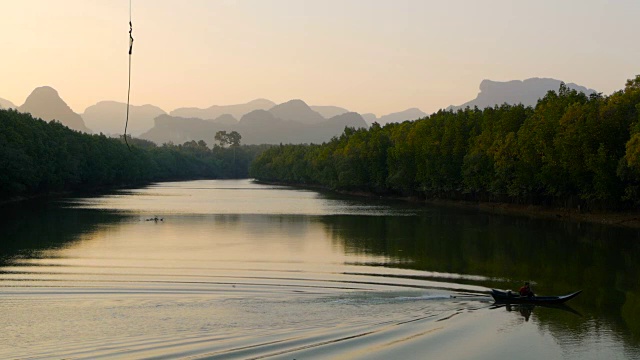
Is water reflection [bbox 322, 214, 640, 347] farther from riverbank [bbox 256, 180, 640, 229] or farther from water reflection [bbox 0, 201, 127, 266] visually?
water reflection [bbox 0, 201, 127, 266]

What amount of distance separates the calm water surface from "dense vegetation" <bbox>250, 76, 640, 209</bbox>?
894cm

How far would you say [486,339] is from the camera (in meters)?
25.1

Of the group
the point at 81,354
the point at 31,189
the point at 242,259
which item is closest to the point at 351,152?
the point at 31,189

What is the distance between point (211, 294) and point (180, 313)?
3.75 m

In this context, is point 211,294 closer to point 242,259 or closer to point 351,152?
point 242,259

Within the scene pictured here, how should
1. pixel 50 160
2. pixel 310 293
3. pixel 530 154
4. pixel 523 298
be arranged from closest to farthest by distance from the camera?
pixel 523 298, pixel 310 293, pixel 530 154, pixel 50 160

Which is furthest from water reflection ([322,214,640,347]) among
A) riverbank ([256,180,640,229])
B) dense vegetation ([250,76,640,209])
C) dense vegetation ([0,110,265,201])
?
dense vegetation ([0,110,265,201])

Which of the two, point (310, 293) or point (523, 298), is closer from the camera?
point (523, 298)

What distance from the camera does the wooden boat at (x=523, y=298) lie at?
30484mm

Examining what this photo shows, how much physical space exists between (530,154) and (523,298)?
50566mm

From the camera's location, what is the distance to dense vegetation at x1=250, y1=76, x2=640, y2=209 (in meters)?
66.7

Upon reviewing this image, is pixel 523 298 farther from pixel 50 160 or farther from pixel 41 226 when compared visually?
pixel 50 160

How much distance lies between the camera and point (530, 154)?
3093 inches

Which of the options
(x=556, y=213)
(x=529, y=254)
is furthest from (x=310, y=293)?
(x=556, y=213)
